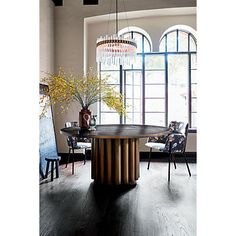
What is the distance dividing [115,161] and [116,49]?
1.67m

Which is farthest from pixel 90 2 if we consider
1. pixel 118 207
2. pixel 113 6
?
pixel 118 207

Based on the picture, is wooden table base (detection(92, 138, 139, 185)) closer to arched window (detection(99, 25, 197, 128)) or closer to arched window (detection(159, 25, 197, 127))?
arched window (detection(99, 25, 197, 128))

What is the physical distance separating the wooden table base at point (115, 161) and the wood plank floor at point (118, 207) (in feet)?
0.55

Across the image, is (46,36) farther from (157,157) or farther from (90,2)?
(157,157)

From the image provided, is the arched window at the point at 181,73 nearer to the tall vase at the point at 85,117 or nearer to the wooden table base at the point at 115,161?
the wooden table base at the point at 115,161

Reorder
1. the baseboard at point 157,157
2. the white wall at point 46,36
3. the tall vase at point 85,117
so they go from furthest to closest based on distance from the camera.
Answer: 1. the baseboard at point 157,157
2. the white wall at point 46,36
3. the tall vase at point 85,117

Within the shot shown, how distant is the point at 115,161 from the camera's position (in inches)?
160

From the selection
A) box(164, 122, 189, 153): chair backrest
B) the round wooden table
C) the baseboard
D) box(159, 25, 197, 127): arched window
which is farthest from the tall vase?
box(159, 25, 197, 127): arched window

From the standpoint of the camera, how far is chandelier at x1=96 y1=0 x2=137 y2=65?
4.21 metres

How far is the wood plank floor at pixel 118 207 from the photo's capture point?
268 cm

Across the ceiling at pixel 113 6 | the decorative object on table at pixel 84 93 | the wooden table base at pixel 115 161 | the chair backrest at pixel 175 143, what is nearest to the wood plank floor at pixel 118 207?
the wooden table base at pixel 115 161

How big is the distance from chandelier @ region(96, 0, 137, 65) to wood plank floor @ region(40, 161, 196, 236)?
1910mm

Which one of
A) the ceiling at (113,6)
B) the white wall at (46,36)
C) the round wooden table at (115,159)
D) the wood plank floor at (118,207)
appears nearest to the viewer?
the wood plank floor at (118,207)
